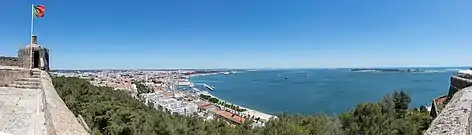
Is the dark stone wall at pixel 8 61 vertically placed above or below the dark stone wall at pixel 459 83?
above

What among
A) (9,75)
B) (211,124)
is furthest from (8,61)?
(211,124)

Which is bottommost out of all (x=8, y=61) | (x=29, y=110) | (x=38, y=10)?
(x=29, y=110)

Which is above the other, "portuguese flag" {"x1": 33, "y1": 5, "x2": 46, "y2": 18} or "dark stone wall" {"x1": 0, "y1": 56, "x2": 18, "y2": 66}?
"portuguese flag" {"x1": 33, "y1": 5, "x2": 46, "y2": 18}

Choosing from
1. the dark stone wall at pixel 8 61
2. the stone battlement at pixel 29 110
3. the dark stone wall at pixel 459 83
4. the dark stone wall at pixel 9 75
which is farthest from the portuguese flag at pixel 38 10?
the dark stone wall at pixel 459 83

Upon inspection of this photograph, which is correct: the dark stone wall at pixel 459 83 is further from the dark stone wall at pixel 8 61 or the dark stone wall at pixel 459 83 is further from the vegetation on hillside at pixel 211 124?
the dark stone wall at pixel 8 61

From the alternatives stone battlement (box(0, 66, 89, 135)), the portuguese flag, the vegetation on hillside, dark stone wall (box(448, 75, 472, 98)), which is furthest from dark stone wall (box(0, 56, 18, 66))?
dark stone wall (box(448, 75, 472, 98))

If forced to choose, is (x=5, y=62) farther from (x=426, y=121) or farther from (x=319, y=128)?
(x=426, y=121)

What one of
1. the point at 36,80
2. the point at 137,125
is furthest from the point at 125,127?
the point at 36,80

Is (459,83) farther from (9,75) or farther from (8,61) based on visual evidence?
(8,61)

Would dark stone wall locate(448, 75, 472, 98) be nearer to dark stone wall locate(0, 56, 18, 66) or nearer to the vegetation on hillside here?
the vegetation on hillside
